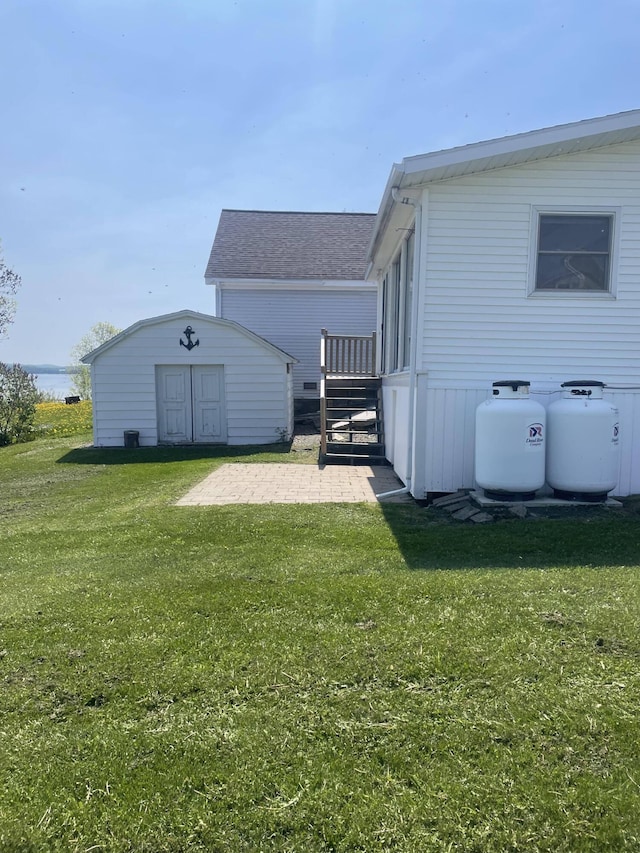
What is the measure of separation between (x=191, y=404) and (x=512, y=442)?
844cm

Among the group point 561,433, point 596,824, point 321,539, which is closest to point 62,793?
point 596,824

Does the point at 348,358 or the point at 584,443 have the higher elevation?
the point at 348,358

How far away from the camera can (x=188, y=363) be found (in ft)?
40.7

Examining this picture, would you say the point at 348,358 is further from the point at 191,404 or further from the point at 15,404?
the point at 15,404

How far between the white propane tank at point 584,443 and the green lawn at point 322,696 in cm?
108

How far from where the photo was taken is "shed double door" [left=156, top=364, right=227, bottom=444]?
12555 mm

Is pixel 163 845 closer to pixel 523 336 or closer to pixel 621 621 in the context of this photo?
Result: pixel 621 621

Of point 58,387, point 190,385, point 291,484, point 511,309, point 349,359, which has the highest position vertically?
point 511,309

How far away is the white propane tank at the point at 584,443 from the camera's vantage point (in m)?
5.75

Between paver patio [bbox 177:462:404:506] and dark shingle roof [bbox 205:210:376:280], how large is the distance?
336 inches

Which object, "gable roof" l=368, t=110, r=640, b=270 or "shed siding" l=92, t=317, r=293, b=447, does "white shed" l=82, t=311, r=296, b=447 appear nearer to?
"shed siding" l=92, t=317, r=293, b=447

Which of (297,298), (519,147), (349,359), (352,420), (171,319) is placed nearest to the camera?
(519,147)

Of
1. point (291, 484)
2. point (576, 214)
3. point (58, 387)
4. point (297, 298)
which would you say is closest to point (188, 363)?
point (297, 298)

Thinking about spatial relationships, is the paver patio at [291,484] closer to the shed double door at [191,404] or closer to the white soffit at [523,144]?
the shed double door at [191,404]
